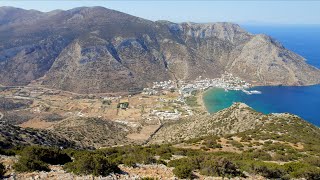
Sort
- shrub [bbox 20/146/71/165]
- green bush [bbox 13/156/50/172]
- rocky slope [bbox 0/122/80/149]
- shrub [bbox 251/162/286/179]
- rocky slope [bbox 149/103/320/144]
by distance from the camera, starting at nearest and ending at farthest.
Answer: green bush [bbox 13/156/50/172] < shrub [bbox 251/162/286/179] < shrub [bbox 20/146/71/165] < rocky slope [bbox 149/103/320/144] < rocky slope [bbox 0/122/80/149]

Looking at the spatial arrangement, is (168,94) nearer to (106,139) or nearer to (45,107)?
(45,107)

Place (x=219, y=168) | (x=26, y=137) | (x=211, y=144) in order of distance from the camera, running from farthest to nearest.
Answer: (x=26, y=137) → (x=211, y=144) → (x=219, y=168)

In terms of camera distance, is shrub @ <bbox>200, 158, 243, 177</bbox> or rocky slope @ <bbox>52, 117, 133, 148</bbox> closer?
shrub @ <bbox>200, 158, 243, 177</bbox>

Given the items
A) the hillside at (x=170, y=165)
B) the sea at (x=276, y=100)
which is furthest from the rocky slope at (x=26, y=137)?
the sea at (x=276, y=100)

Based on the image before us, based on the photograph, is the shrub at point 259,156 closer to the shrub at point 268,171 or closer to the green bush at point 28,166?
the shrub at point 268,171

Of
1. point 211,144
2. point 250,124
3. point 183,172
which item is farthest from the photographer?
point 250,124

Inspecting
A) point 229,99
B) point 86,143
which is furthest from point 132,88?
point 86,143

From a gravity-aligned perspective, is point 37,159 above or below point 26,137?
above

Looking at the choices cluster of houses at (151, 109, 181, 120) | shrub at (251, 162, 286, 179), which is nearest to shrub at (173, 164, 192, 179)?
shrub at (251, 162, 286, 179)

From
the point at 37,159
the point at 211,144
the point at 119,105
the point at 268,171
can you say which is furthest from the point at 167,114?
the point at 37,159

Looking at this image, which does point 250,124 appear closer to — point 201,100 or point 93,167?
point 93,167

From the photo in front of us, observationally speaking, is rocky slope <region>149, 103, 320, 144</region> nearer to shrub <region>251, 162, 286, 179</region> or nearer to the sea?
shrub <region>251, 162, 286, 179</region>
